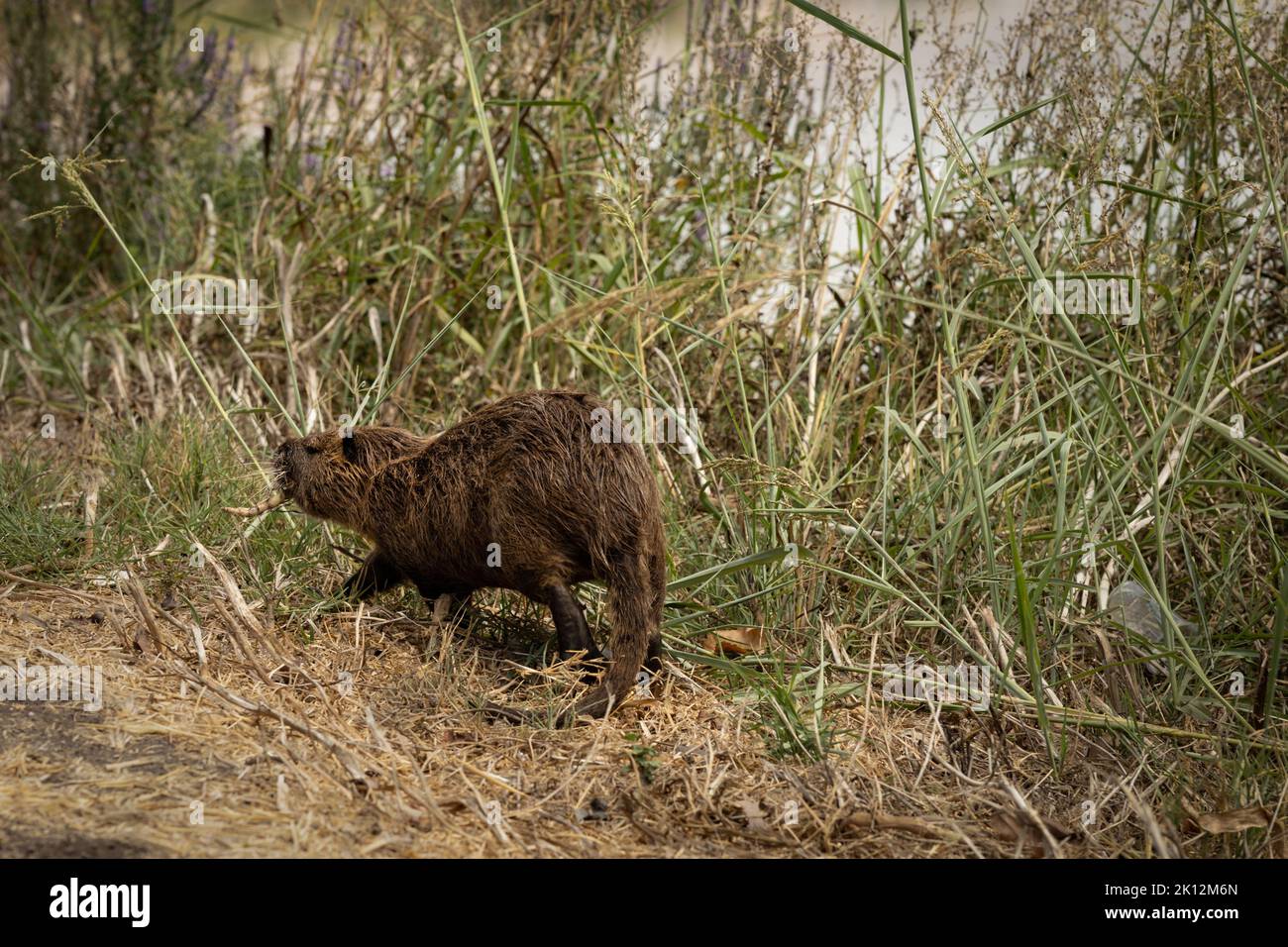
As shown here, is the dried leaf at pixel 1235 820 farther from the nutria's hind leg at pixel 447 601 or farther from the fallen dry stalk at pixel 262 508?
the fallen dry stalk at pixel 262 508

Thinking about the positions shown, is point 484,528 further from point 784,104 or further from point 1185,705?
point 784,104

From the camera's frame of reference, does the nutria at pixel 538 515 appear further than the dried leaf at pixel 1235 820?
Yes

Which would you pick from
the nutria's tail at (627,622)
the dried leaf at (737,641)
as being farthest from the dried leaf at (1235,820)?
the nutria's tail at (627,622)

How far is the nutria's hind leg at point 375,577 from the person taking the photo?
3.29 m

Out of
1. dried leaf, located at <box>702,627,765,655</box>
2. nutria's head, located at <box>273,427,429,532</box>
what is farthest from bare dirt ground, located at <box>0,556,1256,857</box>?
nutria's head, located at <box>273,427,429,532</box>

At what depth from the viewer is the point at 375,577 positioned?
331 centimetres

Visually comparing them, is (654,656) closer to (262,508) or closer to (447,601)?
(447,601)

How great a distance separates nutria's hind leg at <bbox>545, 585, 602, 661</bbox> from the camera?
2979 mm

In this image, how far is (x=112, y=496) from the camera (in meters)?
3.74

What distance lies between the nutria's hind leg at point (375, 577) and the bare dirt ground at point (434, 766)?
0.12 m

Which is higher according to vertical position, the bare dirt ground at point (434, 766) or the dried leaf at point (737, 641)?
the dried leaf at point (737, 641)

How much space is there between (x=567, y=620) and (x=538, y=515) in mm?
276
